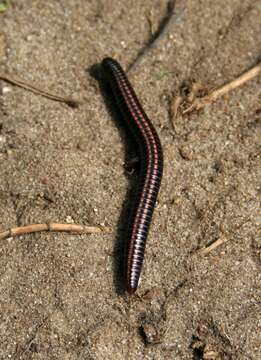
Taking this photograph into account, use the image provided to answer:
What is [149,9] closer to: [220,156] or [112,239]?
[220,156]

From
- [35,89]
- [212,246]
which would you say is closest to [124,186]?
[212,246]

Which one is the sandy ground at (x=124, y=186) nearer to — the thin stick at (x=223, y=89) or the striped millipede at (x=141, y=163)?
the thin stick at (x=223, y=89)

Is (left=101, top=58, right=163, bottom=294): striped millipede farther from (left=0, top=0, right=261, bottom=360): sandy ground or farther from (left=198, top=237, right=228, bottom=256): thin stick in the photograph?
(left=198, top=237, right=228, bottom=256): thin stick

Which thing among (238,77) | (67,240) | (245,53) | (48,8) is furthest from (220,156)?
(48,8)

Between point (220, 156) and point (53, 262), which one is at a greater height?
point (220, 156)

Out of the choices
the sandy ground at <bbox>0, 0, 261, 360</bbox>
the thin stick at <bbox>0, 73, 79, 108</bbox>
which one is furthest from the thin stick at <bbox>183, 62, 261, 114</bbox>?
the thin stick at <bbox>0, 73, 79, 108</bbox>

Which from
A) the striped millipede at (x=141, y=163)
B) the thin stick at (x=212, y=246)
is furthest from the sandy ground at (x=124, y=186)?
the striped millipede at (x=141, y=163)
